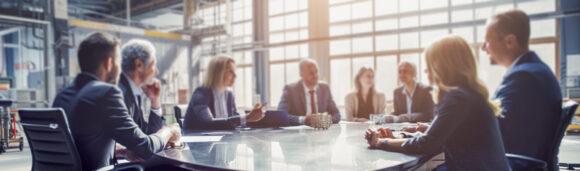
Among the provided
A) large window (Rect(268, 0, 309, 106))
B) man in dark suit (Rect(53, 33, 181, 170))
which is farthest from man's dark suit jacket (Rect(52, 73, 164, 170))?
large window (Rect(268, 0, 309, 106))

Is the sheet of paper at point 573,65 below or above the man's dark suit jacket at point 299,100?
above

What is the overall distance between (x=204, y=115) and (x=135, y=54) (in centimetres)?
77

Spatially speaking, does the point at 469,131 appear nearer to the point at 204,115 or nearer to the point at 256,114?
the point at 256,114

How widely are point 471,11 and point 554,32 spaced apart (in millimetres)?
1518

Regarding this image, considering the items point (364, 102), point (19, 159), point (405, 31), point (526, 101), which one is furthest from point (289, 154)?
point (405, 31)

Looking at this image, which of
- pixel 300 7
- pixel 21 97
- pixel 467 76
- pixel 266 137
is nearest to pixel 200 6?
pixel 300 7

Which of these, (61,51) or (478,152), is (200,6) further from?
(478,152)

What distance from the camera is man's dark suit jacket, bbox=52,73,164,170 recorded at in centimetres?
132

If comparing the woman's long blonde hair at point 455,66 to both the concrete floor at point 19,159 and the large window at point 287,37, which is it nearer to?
the concrete floor at point 19,159

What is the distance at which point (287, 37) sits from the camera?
11164 millimetres

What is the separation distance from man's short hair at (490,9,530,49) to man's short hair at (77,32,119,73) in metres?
1.73

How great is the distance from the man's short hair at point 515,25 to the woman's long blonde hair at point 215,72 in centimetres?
181

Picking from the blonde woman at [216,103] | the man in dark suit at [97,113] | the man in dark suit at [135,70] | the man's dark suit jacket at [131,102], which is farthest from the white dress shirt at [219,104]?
the man in dark suit at [97,113]

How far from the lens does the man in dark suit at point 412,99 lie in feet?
10.6
